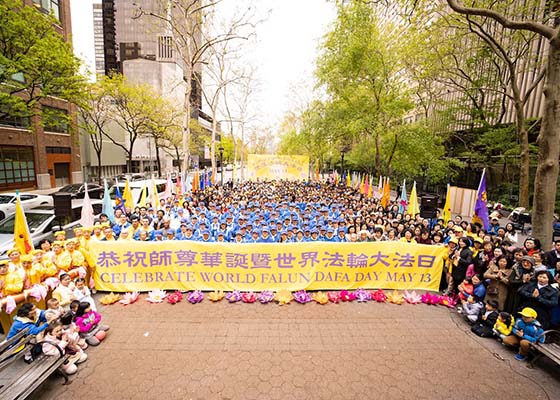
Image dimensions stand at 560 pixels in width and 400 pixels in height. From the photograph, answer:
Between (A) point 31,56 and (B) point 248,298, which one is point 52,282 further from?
(A) point 31,56

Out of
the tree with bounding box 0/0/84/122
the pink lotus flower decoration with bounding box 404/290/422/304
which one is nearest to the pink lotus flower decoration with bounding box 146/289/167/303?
the pink lotus flower decoration with bounding box 404/290/422/304

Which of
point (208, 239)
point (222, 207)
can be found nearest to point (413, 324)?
point (208, 239)

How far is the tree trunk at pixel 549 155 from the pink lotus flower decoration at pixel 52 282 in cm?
1113

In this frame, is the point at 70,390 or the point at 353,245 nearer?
the point at 70,390

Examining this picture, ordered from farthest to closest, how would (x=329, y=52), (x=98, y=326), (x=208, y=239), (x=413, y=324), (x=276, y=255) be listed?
(x=329, y=52)
(x=208, y=239)
(x=276, y=255)
(x=413, y=324)
(x=98, y=326)

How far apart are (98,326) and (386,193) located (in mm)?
12939

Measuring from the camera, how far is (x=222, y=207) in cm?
1235

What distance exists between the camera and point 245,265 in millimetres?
6602

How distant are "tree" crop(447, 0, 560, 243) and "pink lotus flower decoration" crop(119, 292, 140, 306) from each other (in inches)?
396

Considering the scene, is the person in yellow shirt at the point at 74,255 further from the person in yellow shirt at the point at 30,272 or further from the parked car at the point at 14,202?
the parked car at the point at 14,202

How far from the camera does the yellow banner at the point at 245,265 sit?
6551mm

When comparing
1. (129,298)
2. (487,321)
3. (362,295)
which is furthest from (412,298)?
(129,298)

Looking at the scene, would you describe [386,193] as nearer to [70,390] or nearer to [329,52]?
[329,52]

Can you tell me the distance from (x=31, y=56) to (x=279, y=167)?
1828 cm
